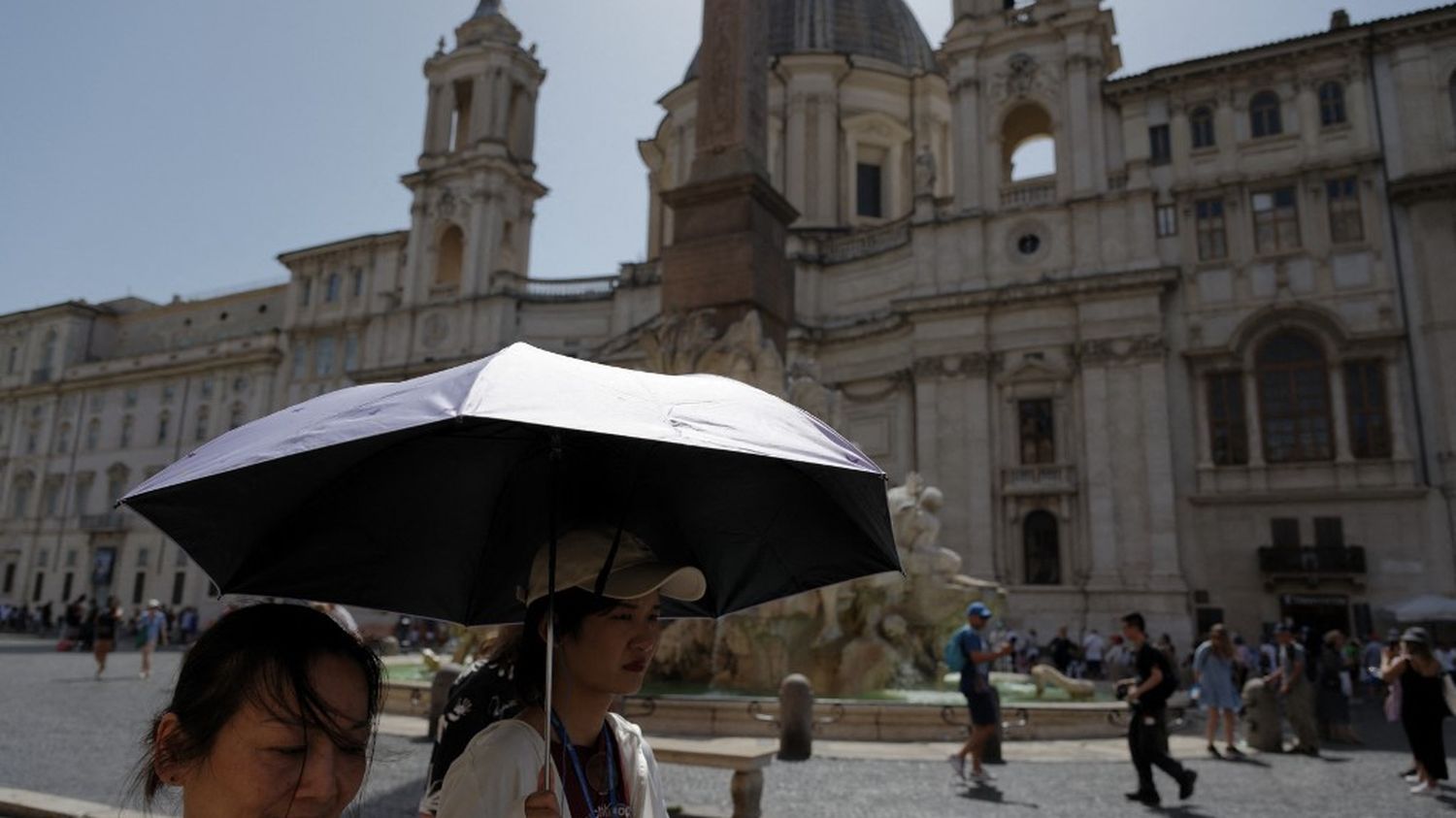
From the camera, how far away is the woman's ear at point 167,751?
156cm

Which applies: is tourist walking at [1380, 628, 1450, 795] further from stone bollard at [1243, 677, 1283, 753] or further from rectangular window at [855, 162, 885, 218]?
rectangular window at [855, 162, 885, 218]

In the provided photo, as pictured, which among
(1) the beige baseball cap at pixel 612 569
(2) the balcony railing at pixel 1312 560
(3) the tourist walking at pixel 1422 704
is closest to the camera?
(1) the beige baseball cap at pixel 612 569

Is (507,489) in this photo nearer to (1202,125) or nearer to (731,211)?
(731,211)

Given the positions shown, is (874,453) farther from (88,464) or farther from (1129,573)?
(88,464)

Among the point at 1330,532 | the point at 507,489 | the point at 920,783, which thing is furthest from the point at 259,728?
the point at 1330,532

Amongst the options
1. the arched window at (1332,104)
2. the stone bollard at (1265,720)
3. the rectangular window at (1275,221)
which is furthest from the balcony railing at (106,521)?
the arched window at (1332,104)

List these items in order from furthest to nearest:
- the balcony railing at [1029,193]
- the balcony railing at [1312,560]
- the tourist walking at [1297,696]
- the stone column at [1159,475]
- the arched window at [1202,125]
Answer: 1. the balcony railing at [1029,193]
2. the arched window at [1202,125]
3. the stone column at [1159,475]
4. the balcony railing at [1312,560]
5. the tourist walking at [1297,696]

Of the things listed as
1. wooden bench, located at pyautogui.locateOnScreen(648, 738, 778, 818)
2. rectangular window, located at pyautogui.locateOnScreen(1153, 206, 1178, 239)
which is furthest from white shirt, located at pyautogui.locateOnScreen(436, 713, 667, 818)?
rectangular window, located at pyautogui.locateOnScreen(1153, 206, 1178, 239)

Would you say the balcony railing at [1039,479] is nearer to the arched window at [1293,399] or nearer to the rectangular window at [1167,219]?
the arched window at [1293,399]

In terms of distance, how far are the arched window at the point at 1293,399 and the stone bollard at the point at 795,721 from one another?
22.1 meters

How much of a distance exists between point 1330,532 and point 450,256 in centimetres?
3645

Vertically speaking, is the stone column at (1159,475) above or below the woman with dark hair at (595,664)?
above

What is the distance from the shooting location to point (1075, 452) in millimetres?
28125

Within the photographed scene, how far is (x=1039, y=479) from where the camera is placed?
28.3m
